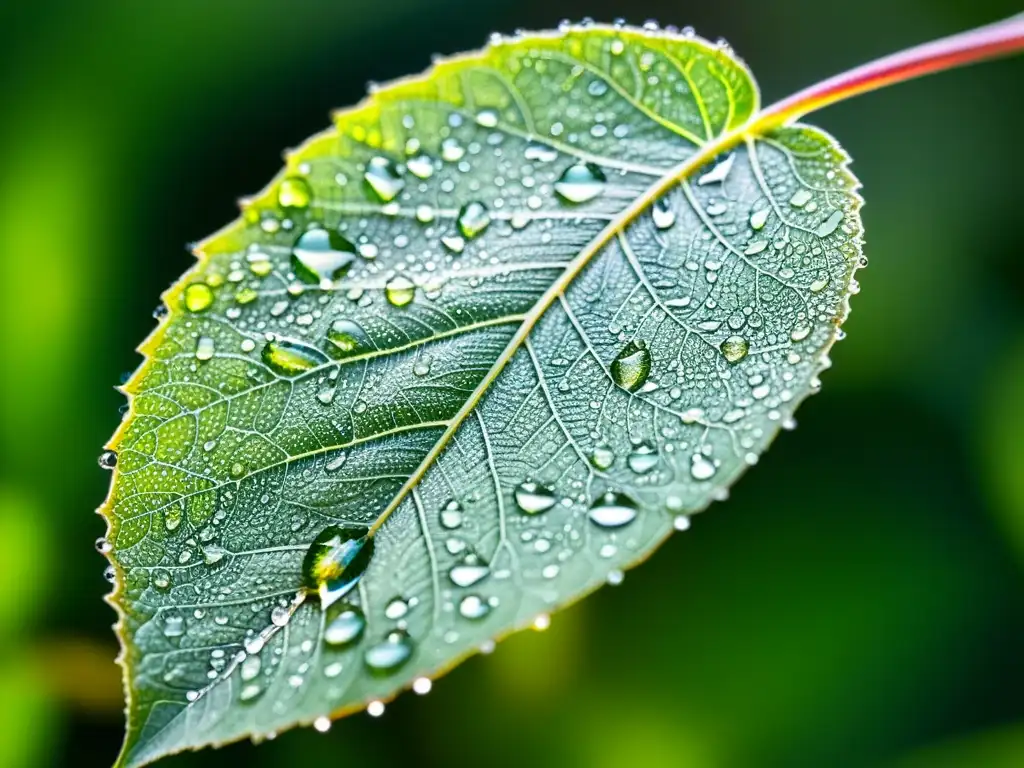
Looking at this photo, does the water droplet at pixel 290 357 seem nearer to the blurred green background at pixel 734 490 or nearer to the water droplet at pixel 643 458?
the water droplet at pixel 643 458

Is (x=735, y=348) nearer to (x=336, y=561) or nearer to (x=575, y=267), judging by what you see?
(x=575, y=267)

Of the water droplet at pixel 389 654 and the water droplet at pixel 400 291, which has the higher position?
the water droplet at pixel 400 291

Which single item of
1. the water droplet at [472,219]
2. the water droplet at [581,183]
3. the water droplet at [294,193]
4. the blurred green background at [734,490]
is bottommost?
the blurred green background at [734,490]

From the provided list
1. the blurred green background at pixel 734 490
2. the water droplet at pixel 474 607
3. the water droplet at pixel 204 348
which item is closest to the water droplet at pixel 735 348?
the water droplet at pixel 474 607

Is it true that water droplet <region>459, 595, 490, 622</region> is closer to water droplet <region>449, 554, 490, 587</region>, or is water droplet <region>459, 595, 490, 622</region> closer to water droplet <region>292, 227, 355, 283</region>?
water droplet <region>449, 554, 490, 587</region>

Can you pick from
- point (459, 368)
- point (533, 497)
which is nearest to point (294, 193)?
point (459, 368)

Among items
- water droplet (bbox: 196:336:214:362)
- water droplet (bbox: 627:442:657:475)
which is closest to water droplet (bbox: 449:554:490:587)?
water droplet (bbox: 627:442:657:475)
